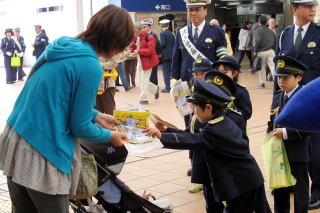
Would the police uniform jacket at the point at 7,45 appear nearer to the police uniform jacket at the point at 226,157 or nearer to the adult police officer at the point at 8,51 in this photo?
the adult police officer at the point at 8,51

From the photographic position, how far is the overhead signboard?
68.7ft

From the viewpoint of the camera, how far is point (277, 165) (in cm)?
458

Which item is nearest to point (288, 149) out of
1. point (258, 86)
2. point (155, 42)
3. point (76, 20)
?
point (155, 42)

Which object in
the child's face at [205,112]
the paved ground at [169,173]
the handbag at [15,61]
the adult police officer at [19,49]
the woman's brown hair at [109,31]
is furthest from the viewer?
the adult police officer at [19,49]

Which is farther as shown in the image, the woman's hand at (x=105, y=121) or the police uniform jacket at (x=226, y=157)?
the police uniform jacket at (x=226, y=157)

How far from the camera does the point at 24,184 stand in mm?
2770

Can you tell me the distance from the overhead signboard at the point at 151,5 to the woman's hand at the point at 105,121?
17703 millimetres

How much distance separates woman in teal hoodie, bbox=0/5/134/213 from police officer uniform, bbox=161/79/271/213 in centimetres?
108

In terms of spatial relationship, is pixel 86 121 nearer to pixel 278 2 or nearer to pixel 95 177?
pixel 95 177

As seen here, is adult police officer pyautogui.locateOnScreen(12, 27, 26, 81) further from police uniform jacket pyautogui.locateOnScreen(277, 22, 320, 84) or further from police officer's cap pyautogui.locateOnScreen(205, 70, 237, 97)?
police officer's cap pyautogui.locateOnScreen(205, 70, 237, 97)

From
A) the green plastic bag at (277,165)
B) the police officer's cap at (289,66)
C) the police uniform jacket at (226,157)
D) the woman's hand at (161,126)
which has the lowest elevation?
the green plastic bag at (277,165)

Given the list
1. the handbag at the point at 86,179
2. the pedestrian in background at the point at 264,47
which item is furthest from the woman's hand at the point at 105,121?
the pedestrian in background at the point at 264,47

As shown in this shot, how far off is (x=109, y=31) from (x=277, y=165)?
2.29 meters

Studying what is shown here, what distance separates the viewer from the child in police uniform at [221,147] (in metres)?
3.79
